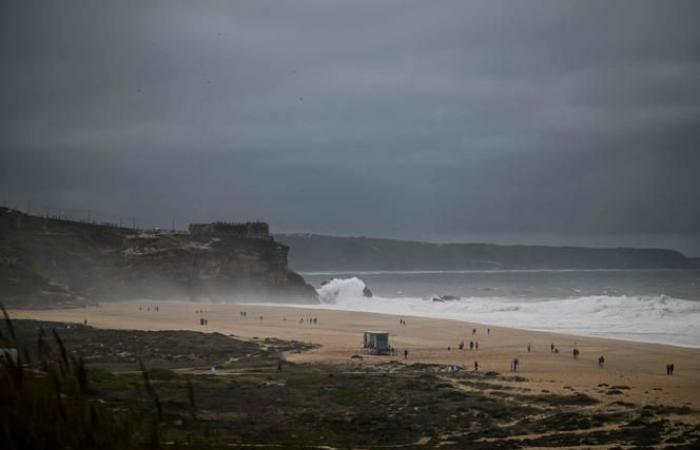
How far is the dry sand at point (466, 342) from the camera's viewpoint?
31.5m

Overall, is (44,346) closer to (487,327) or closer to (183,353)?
(183,353)

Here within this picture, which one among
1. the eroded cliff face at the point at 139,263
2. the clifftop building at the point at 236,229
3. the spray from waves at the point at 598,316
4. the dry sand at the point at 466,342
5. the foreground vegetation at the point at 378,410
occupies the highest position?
the clifftop building at the point at 236,229

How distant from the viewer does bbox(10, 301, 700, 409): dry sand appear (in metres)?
31.5

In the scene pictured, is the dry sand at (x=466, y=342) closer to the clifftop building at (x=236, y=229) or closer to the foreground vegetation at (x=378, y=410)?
the foreground vegetation at (x=378, y=410)

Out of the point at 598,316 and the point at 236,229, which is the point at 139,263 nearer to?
the point at 236,229

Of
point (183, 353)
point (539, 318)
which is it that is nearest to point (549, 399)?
point (183, 353)

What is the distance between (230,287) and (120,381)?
72227mm

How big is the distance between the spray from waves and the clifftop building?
68.3 ft

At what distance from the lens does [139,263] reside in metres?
90.5

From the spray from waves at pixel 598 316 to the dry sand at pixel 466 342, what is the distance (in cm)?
461

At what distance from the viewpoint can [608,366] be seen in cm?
3669

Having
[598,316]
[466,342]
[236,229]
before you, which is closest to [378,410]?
[466,342]

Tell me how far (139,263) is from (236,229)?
62.4 ft

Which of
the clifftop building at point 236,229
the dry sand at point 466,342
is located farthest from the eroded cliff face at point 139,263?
the dry sand at point 466,342
